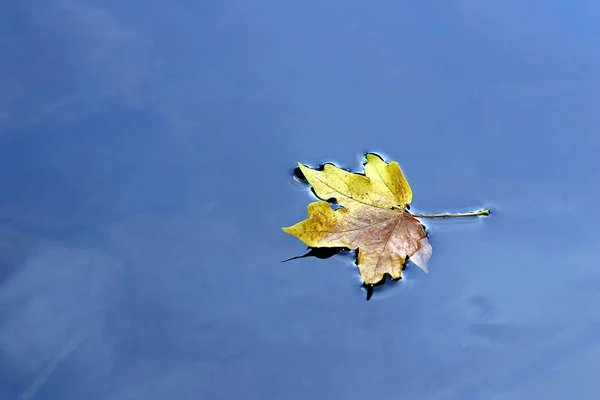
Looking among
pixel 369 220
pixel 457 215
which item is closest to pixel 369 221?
pixel 369 220

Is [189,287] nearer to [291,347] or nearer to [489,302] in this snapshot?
[291,347]

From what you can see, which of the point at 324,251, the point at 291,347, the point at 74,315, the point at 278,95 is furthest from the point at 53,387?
the point at 278,95

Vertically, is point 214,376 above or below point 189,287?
below

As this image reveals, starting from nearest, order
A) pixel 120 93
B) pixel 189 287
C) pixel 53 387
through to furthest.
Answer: pixel 53 387
pixel 189 287
pixel 120 93

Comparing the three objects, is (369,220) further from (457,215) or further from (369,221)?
→ (457,215)

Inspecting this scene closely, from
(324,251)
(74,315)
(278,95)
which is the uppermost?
(278,95)
